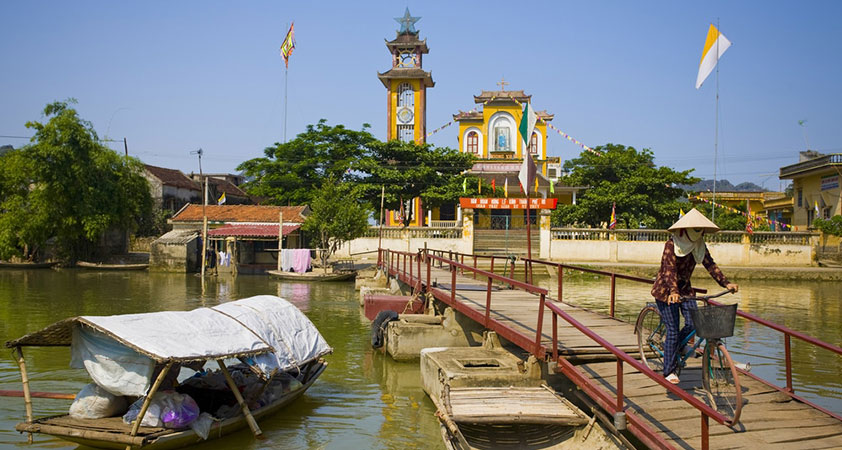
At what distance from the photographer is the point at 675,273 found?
6332mm

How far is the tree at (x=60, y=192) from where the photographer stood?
34.0 m

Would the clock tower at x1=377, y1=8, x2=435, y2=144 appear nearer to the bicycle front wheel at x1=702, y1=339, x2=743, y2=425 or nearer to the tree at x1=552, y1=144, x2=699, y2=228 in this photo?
the tree at x1=552, y1=144, x2=699, y2=228

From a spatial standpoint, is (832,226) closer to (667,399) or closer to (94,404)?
(667,399)

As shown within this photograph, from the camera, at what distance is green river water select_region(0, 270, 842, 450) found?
822 cm

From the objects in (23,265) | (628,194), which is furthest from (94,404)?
(628,194)

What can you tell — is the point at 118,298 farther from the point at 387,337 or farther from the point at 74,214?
the point at 74,214

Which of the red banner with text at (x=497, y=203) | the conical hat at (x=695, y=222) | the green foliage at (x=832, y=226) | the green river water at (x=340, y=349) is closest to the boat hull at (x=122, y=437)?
the green river water at (x=340, y=349)

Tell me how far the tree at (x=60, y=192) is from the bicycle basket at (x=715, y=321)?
35.4 m

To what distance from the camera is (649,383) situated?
662cm

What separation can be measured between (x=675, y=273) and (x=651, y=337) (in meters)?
1.16

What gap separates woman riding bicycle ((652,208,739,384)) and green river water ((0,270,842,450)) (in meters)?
3.20

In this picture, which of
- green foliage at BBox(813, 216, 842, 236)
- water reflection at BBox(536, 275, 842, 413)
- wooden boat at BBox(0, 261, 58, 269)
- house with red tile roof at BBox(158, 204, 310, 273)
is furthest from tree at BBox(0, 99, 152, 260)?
green foliage at BBox(813, 216, 842, 236)

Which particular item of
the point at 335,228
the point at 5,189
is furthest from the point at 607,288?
the point at 5,189

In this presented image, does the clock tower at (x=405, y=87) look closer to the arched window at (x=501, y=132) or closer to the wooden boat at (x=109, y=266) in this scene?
the arched window at (x=501, y=132)
